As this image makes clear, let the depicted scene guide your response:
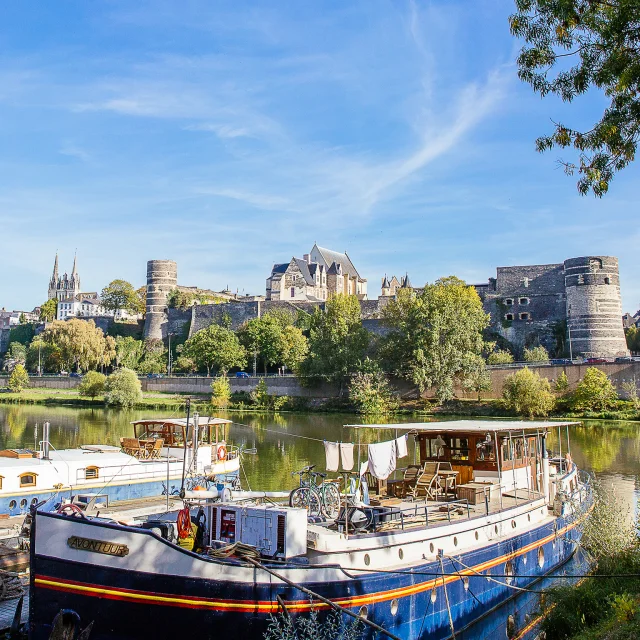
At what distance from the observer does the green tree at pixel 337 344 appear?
5712cm

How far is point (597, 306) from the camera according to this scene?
56750mm

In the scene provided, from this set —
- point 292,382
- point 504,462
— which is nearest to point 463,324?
point 292,382

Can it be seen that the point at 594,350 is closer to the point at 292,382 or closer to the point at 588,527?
the point at 292,382

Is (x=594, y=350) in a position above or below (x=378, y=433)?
above

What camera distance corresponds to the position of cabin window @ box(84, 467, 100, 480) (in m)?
18.7

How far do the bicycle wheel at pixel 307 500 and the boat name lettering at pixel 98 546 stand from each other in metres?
3.48

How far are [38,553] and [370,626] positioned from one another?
4.62 metres

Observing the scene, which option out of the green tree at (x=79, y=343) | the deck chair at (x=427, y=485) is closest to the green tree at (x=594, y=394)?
the deck chair at (x=427, y=485)

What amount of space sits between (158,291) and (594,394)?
5292 centimetres

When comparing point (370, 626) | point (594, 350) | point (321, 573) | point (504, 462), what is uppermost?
point (594, 350)

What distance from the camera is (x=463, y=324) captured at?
53906 millimetres

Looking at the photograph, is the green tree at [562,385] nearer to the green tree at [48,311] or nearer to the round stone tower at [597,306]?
the round stone tower at [597,306]

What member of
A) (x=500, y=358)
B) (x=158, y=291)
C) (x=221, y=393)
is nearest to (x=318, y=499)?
(x=500, y=358)

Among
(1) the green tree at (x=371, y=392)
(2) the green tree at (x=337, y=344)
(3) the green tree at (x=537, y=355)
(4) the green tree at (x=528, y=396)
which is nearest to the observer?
(4) the green tree at (x=528, y=396)
